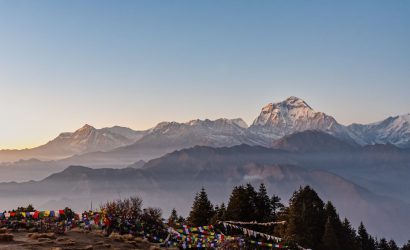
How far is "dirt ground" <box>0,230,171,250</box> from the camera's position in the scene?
40.7 metres

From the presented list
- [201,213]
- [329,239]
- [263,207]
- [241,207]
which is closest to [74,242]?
[329,239]

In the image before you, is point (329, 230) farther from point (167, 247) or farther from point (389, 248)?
point (389, 248)

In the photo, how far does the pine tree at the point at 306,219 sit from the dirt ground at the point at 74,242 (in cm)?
2919

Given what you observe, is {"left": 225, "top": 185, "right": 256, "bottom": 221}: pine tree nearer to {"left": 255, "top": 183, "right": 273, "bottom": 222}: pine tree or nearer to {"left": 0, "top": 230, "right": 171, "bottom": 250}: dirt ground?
{"left": 255, "top": 183, "right": 273, "bottom": 222}: pine tree

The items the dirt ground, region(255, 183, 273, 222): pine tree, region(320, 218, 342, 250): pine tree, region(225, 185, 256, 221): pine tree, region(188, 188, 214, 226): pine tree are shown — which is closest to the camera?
the dirt ground

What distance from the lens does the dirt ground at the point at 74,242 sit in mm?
40656

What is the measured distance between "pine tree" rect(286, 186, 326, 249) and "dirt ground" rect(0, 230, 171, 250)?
95.8 ft

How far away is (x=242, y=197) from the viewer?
86.4 meters

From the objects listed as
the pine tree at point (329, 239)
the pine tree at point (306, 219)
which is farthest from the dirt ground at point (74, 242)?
the pine tree at point (329, 239)

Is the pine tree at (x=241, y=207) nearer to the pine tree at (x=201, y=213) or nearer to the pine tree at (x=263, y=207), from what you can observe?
the pine tree at (x=263, y=207)

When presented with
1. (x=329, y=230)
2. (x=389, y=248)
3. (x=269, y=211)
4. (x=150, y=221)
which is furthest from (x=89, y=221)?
(x=389, y=248)

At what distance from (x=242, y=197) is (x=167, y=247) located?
38.0m

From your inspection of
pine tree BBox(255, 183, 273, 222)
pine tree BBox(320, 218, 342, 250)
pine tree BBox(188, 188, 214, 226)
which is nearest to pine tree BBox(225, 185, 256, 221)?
pine tree BBox(255, 183, 273, 222)

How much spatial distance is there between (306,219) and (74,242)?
1699 inches
